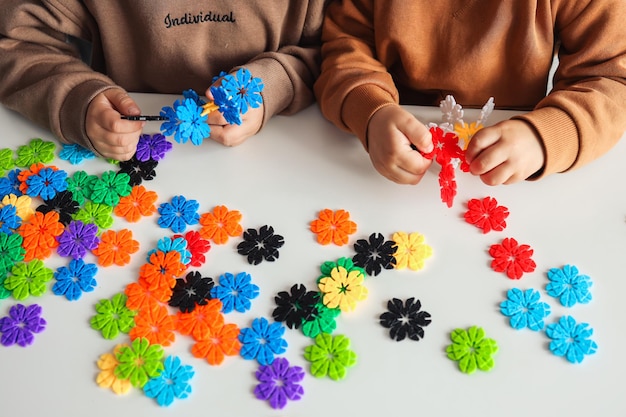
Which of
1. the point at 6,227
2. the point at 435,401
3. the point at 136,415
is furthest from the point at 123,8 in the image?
the point at 435,401

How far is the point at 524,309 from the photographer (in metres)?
0.65

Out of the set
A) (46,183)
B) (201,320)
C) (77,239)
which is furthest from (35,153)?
(201,320)

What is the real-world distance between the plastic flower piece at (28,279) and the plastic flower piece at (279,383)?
0.95ft

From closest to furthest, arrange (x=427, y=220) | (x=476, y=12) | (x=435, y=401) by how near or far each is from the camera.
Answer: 1. (x=435, y=401)
2. (x=427, y=220)
3. (x=476, y=12)

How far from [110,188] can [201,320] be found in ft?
0.86

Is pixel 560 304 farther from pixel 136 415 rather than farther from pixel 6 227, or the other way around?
pixel 6 227

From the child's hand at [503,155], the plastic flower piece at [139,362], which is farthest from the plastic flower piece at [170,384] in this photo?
the child's hand at [503,155]

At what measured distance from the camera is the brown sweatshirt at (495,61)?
0.79m

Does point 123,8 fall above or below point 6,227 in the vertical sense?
above

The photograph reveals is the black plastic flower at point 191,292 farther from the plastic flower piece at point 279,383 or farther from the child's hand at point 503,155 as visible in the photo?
the child's hand at point 503,155

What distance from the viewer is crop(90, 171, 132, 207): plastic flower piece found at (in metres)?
0.78

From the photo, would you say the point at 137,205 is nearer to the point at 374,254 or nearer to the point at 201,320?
the point at 201,320

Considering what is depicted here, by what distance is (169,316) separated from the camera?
0.66 metres

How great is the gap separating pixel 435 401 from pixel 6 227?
1.89ft
